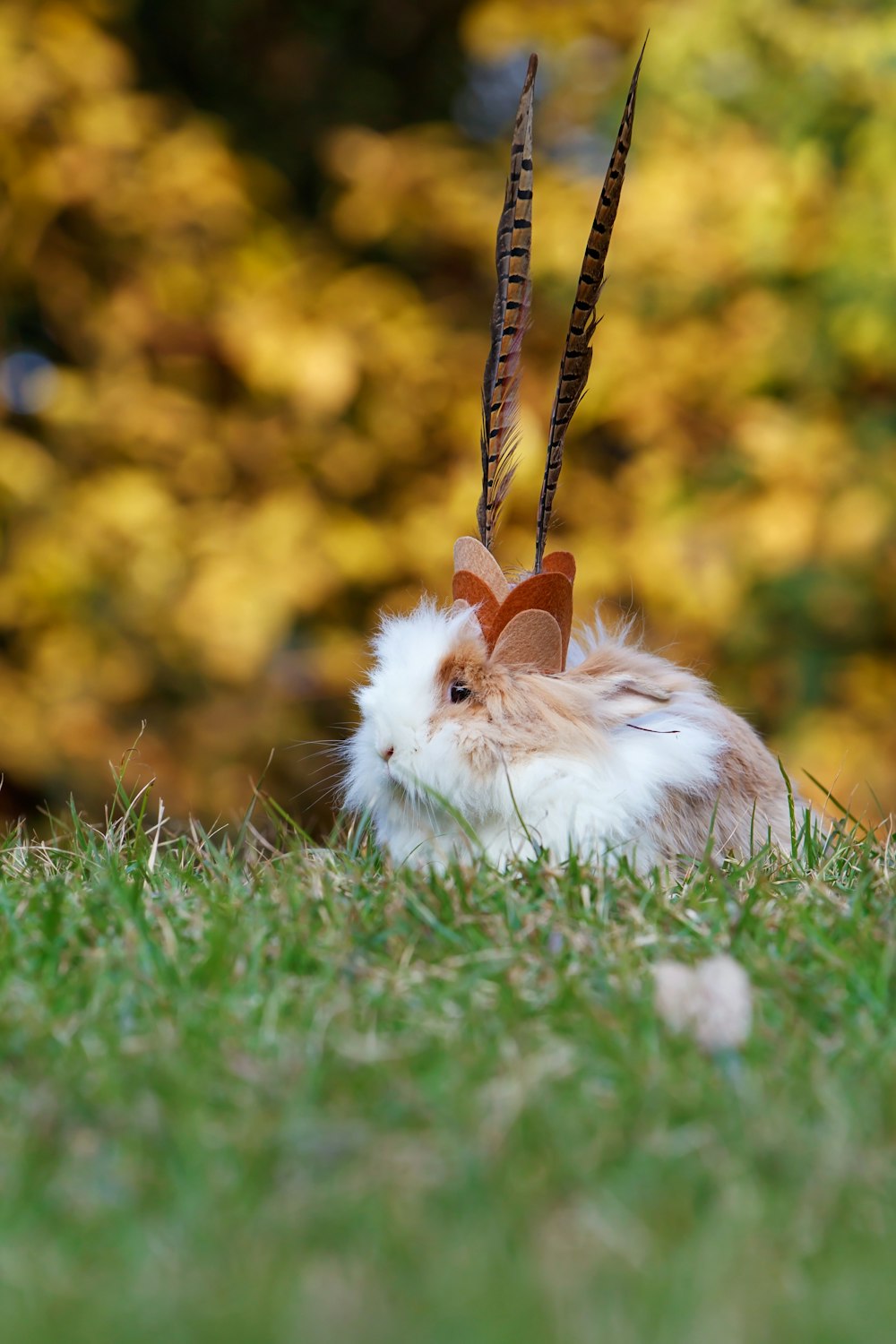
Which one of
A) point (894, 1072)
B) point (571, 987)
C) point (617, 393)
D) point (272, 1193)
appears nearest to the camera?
point (272, 1193)

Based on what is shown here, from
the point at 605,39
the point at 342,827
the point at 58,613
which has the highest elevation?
the point at 605,39

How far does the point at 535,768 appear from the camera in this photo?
2.54m

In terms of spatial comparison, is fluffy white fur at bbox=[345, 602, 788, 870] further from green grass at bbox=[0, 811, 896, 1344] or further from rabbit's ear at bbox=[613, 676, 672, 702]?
green grass at bbox=[0, 811, 896, 1344]

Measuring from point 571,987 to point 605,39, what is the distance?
214 inches

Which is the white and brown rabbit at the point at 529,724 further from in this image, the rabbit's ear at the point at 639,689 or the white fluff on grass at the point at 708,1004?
the white fluff on grass at the point at 708,1004

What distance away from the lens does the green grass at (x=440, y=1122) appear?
47.3 inches

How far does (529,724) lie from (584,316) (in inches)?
A: 29.6

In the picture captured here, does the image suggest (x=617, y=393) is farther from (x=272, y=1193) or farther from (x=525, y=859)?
(x=272, y=1193)

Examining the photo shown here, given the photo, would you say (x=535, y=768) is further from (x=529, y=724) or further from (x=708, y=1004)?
(x=708, y=1004)

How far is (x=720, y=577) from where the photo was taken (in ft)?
18.9

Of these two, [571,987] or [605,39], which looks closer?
[571,987]

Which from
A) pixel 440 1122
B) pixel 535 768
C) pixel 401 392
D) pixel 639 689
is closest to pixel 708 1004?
pixel 440 1122

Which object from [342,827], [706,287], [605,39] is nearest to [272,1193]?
[342,827]

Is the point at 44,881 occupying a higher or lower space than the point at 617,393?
lower
